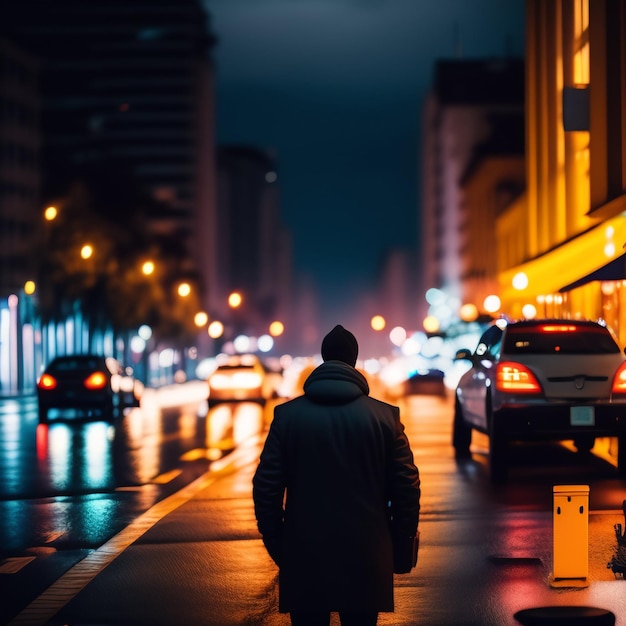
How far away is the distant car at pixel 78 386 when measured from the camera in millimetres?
32281

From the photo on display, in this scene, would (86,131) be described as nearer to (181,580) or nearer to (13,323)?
(13,323)

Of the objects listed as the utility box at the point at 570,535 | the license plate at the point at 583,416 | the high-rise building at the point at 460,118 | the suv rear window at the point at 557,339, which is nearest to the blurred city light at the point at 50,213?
the suv rear window at the point at 557,339

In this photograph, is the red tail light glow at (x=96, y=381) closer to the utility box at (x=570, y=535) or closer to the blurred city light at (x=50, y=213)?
the utility box at (x=570, y=535)

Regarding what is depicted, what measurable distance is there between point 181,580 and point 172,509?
14.0 feet

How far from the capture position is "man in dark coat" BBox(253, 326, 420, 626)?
Answer: 5348 millimetres

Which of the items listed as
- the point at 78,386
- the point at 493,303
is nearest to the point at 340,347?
the point at 78,386

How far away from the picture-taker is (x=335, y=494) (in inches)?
214

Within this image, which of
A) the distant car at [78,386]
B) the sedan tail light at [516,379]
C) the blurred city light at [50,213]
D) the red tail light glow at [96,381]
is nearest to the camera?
the sedan tail light at [516,379]

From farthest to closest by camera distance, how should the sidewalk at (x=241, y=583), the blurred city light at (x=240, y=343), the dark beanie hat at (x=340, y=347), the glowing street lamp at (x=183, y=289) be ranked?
the blurred city light at (x=240, y=343) → the glowing street lamp at (x=183, y=289) → the sidewalk at (x=241, y=583) → the dark beanie hat at (x=340, y=347)

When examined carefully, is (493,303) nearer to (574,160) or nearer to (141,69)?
(574,160)

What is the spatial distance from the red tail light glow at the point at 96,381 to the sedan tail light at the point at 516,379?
722 inches

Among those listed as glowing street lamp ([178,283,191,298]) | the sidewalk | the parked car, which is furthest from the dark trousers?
glowing street lamp ([178,283,191,298])

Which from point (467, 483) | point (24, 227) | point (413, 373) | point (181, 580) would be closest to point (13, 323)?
point (24, 227)

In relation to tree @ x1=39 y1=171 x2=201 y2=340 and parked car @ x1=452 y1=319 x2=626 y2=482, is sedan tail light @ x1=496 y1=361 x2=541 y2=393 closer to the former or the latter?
parked car @ x1=452 y1=319 x2=626 y2=482
